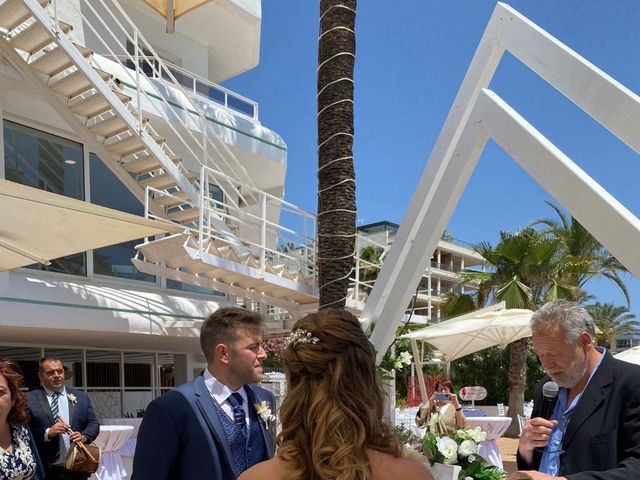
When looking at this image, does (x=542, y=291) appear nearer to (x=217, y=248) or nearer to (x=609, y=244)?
(x=217, y=248)

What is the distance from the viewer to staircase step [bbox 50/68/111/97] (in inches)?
418

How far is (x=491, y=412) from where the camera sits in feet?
85.1

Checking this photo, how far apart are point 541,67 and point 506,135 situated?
1.97 ft

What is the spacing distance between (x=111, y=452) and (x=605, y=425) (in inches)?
343

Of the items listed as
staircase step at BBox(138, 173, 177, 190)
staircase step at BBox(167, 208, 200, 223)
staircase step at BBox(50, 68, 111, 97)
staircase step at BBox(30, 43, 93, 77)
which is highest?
staircase step at BBox(30, 43, 93, 77)

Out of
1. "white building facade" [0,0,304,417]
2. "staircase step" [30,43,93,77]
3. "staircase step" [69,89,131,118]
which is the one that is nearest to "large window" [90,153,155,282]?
"white building facade" [0,0,304,417]

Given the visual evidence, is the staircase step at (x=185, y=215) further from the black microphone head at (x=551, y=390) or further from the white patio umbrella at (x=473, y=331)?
the black microphone head at (x=551, y=390)

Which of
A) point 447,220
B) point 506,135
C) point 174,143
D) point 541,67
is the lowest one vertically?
point 447,220

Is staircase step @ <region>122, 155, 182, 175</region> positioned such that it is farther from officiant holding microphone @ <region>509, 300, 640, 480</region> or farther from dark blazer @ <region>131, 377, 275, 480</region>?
officiant holding microphone @ <region>509, 300, 640, 480</region>

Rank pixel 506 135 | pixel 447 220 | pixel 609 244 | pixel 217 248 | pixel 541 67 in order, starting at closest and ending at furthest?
pixel 609 244
pixel 541 67
pixel 506 135
pixel 447 220
pixel 217 248

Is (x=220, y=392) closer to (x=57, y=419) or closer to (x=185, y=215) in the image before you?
(x=57, y=419)

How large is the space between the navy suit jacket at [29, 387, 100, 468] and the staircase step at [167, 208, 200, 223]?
5.08m

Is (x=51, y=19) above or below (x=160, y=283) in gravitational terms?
above

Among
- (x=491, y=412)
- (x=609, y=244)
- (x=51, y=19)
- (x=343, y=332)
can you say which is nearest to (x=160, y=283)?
(x=51, y=19)
